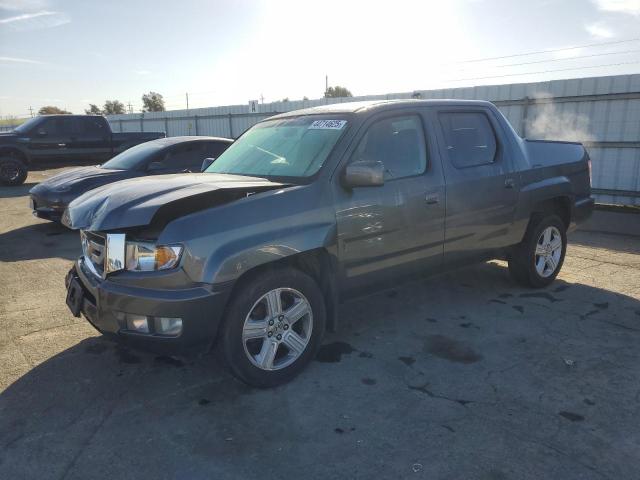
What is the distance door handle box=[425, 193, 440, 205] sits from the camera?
13.5 feet

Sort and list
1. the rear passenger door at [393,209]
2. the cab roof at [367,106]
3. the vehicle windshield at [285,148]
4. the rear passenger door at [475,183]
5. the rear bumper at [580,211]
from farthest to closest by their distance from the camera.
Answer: the rear bumper at [580,211], the rear passenger door at [475,183], the cab roof at [367,106], the vehicle windshield at [285,148], the rear passenger door at [393,209]

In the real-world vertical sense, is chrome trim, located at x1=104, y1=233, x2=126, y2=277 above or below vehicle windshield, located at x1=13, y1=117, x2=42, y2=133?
below

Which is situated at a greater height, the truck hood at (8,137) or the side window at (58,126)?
the side window at (58,126)

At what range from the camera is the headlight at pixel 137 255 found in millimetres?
3004

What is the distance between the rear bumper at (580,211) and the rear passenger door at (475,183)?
3.86 feet

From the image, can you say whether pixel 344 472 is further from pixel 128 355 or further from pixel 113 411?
pixel 128 355

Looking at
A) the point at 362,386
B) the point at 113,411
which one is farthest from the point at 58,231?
the point at 362,386

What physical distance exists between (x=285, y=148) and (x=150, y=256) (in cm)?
156

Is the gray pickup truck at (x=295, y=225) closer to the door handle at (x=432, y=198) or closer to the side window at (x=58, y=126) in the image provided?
the door handle at (x=432, y=198)

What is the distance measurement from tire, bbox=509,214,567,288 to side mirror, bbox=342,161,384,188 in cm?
243

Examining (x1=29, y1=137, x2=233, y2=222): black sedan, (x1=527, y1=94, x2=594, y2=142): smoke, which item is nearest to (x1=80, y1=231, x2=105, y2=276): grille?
(x1=29, y1=137, x2=233, y2=222): black sedan

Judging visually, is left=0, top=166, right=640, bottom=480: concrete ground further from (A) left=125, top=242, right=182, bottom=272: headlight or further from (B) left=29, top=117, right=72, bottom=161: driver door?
(B) left=29, top=117, right=72, bottom=161: driver door

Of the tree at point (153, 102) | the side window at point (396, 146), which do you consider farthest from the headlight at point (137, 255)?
the tree at point (153, 102)

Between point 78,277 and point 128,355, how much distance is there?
0.76m
